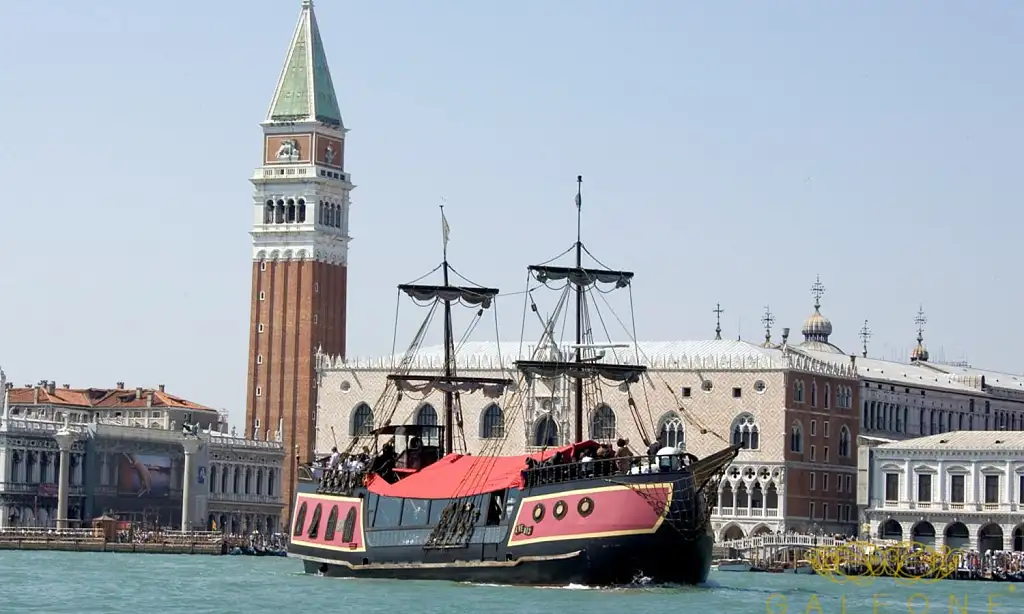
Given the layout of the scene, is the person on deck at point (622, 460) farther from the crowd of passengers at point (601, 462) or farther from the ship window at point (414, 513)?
the ship window at point (414, 513)

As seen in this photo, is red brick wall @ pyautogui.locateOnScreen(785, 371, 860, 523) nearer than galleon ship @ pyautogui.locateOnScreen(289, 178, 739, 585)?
No

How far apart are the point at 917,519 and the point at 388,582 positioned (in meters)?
48.3

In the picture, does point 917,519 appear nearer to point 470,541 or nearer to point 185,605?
point 470,541

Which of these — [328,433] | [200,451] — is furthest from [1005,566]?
[200,451]

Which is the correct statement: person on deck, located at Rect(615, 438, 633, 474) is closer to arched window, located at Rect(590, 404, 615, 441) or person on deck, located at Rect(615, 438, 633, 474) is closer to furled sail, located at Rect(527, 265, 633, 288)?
furled sail, located at Rect(527, 265, 633, 288)

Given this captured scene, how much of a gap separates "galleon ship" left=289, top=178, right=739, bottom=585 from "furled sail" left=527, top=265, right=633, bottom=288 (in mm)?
6682

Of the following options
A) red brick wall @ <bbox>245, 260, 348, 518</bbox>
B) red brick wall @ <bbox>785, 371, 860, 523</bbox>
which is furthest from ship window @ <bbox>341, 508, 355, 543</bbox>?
red brick wall @ <bbox>245, 260, 348, 518</bbox>

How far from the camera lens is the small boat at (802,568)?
104875 mm

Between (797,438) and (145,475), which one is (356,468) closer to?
(797,438)

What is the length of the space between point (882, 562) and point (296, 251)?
51237 mm

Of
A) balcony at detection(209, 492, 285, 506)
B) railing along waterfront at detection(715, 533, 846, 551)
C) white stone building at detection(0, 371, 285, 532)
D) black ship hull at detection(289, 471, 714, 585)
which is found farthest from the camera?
balcony at detection(209, 492, 285, 506)

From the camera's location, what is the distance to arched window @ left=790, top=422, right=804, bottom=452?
125 meters

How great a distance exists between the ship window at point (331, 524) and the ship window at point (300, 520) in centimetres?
239

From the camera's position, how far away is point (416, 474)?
7925 cm
